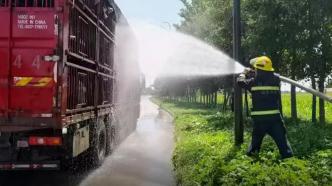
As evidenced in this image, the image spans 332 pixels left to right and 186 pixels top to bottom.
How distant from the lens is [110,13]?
1441 cm

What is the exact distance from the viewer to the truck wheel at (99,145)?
12148mm

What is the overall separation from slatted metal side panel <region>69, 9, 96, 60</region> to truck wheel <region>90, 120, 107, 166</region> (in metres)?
1.68

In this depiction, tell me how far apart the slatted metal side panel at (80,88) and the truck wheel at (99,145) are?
867 mm

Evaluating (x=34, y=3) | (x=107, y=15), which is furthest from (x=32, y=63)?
(x=107, y=15)

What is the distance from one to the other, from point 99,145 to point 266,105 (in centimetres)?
504

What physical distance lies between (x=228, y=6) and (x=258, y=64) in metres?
14.5

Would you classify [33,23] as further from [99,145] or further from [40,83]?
[99,145]

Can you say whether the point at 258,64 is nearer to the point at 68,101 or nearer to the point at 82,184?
the point at 68,101

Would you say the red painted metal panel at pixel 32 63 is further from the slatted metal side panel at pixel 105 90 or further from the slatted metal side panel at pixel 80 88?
the slatted metal side panel at pixel 105 90

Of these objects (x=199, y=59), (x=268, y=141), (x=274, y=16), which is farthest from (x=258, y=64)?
(x=199, y=59)

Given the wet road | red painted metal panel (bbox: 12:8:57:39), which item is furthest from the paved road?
red painted metal panel (bbox: 12:8:57:39)

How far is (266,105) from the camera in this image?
8781 mm

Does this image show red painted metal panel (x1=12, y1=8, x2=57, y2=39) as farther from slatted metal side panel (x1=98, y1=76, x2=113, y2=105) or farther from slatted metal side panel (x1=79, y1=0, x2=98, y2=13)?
slatted metal side panel (x1=98, y1=76, x2=113, y2=105)

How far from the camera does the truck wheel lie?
12148 mm
